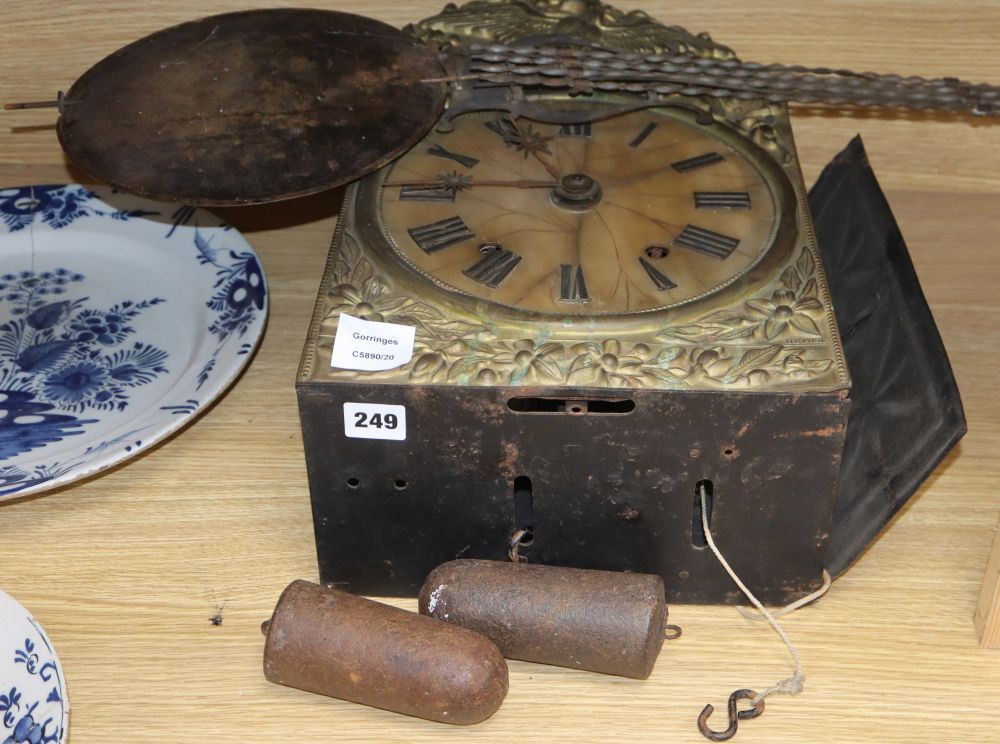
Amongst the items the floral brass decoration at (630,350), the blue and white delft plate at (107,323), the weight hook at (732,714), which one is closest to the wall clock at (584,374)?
the floral brass decoration at (630,350)

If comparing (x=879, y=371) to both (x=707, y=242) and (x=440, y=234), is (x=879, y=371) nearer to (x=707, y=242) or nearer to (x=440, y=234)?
(x=707, y=242)

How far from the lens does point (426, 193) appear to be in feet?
4.33

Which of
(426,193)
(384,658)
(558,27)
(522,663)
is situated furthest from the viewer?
(558,27)

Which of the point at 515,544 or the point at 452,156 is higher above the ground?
the point at 452,156

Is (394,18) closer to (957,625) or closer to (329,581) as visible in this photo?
(329,581)

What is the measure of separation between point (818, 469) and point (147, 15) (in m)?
1.00

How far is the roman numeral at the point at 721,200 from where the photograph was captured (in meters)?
1.30

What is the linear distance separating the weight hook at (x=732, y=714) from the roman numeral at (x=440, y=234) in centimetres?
45

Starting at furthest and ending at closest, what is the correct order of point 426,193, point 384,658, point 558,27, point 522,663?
point 558,27, point 426,193, point 522,663, point 384,658

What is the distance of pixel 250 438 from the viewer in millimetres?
1447

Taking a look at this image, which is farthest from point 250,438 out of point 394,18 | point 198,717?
point 394,18

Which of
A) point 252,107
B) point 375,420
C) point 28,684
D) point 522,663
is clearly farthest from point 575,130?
point 28,684

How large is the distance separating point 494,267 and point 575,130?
0.79 ft

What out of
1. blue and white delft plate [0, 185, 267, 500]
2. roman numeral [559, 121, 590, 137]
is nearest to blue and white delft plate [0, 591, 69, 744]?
blue and white delft plate [0, 185, 267, 500]
